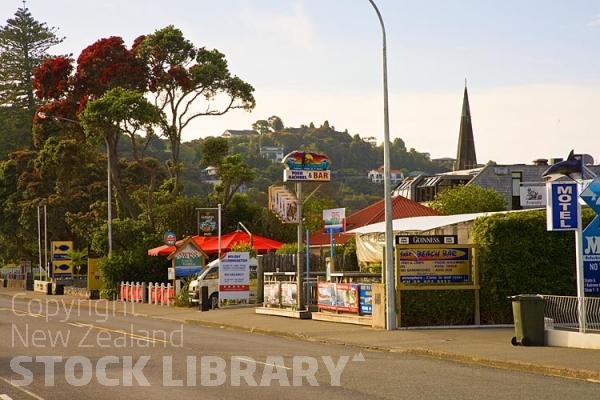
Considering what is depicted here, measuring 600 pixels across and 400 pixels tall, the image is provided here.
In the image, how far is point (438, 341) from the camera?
2309cm

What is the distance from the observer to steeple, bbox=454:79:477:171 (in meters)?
152

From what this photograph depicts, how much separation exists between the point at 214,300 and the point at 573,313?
22219 millimetres

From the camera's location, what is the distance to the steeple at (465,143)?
15200 centimetres

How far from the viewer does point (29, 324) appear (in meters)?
32.3

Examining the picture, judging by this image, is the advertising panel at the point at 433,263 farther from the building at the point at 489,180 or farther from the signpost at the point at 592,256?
the building at the point at 489,180

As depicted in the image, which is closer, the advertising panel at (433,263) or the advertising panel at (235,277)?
the advertising panel at (433,263)

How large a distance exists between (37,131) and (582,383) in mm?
59415

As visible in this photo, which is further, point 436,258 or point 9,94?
point 9,94

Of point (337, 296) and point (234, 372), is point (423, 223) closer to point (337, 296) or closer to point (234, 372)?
point (337, 296)

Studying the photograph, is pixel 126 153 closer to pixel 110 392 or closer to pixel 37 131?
pixel 37 131

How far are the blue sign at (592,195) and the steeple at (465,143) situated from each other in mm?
130990

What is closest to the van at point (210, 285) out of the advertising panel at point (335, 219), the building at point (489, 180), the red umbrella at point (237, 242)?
the red umbrella at point (237, 242)

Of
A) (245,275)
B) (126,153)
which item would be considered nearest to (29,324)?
(245,275)

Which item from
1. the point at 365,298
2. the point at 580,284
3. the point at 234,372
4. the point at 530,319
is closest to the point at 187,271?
the point at 365,298
